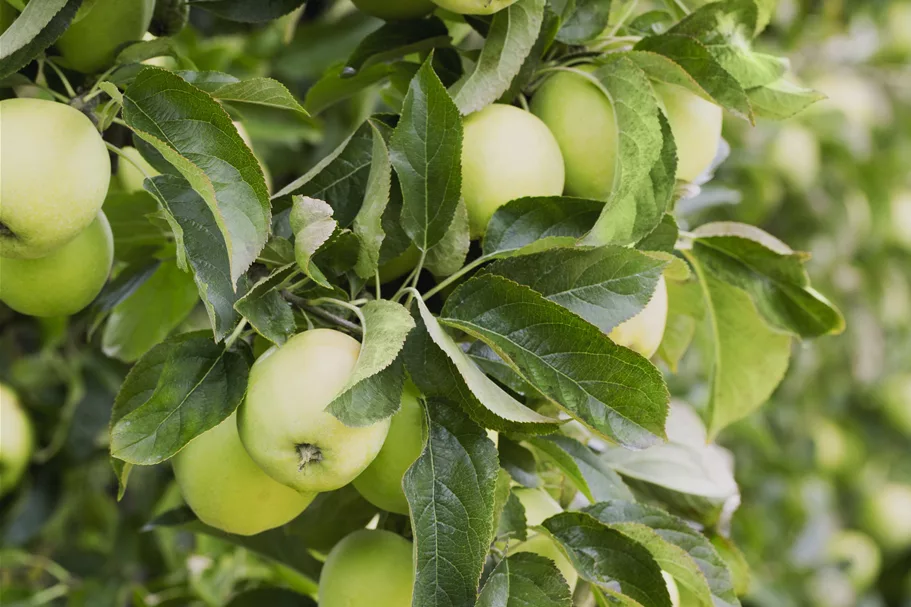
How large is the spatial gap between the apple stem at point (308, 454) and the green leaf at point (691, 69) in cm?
28

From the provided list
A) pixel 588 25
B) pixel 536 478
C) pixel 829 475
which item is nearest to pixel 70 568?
pixel 536 478

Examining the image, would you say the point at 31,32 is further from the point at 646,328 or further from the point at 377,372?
the point at 646,328

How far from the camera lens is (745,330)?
587 millimetres

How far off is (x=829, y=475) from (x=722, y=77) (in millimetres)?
1529

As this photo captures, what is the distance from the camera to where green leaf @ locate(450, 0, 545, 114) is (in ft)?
1.53

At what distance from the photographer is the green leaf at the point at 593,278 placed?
0.43m

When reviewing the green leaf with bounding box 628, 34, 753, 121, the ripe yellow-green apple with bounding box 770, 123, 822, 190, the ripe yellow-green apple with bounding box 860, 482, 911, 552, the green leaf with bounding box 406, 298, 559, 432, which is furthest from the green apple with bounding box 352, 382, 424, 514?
the ripe yellow-green apple with bounding box 860, 482, 911, 552

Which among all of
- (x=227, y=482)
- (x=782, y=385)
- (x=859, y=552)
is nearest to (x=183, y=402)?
(x=227, y=482)

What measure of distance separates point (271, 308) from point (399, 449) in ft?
0.31

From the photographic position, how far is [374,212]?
430 mm

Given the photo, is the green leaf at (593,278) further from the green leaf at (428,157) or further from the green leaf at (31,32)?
the green leaf at (31,32)

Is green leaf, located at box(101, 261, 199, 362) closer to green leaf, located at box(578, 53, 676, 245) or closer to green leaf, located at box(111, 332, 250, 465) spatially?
green leaf, located at box(111, 332, 250, 465)

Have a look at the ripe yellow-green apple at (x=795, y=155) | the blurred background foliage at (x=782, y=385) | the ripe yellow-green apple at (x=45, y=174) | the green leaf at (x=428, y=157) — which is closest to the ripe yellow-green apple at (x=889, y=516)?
the blurred background foliage at (x=782, y=385)

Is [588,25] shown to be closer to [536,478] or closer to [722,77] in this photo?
[722,77]
